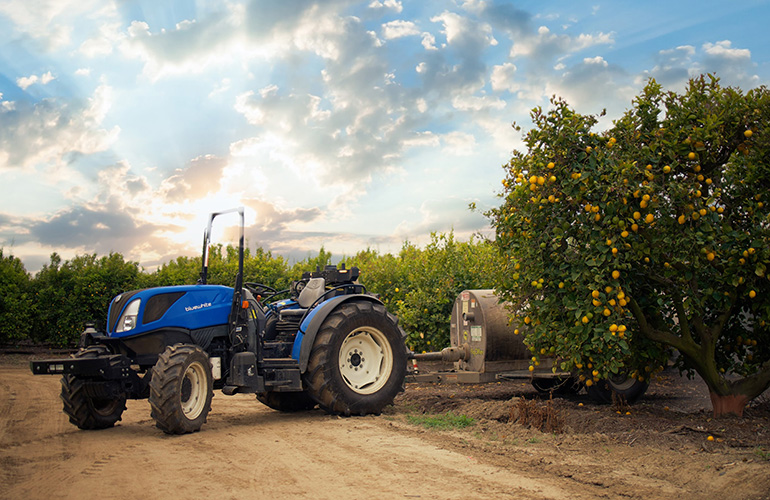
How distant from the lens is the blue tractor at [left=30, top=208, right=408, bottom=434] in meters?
6.96

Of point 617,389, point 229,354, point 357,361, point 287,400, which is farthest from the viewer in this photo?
point 617,389

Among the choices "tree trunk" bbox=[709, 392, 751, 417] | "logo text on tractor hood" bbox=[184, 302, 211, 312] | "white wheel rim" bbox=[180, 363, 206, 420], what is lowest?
"tree trunk" bbox=[709, 392, 751, 417]

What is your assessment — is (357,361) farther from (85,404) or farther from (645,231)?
(645,231)

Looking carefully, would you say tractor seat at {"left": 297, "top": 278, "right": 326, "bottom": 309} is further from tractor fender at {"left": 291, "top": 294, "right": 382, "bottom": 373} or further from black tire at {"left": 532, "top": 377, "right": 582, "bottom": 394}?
black tire at {"left": 532, "top": 377, "right": 582, "bottom": 394}

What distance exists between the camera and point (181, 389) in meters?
6.84

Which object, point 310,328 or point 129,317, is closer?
point 129,317

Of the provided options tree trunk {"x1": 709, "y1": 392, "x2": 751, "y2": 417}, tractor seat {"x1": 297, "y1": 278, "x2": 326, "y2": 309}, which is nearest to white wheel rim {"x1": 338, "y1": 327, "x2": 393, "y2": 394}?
tractor seat {"x1": 297, "y1": 278, "x2": 326, "y2": 309}

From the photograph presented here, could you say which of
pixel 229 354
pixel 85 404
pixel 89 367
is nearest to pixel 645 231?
pixel 229 354

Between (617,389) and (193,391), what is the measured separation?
6.62 m

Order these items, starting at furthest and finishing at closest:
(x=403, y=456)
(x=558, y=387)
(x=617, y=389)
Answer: (x=558, y=387), (x=617, y=389), (x=403, y=456)

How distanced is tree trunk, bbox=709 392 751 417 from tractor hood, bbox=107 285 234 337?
6581 mm

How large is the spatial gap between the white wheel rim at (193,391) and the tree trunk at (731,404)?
660cm

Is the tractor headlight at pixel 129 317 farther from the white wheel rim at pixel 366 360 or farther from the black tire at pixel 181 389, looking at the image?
the white wheel rim at pixel 366 360

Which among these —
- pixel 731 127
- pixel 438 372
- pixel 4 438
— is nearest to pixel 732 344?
pixel 731 127
